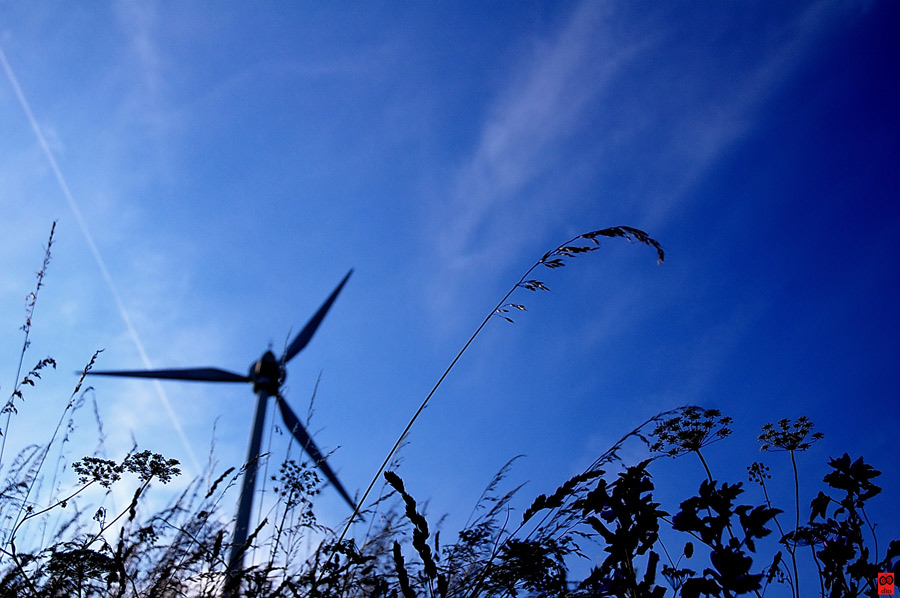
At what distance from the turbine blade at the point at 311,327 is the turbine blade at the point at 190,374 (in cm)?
223

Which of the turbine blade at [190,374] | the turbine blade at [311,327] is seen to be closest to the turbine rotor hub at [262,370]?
the turbine blade at [190,374]

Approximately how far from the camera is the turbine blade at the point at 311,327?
615 inches

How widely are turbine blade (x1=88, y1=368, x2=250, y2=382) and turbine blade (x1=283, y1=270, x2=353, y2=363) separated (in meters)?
2.23

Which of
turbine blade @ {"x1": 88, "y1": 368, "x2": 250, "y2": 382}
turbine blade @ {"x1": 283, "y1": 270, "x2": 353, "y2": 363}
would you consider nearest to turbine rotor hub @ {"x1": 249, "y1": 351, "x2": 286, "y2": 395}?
turbine blade @ {"x1": 88, "y1": 368, "x2": 250, "y2": 382}

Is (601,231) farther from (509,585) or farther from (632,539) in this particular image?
(509,585)

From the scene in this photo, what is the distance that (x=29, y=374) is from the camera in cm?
317

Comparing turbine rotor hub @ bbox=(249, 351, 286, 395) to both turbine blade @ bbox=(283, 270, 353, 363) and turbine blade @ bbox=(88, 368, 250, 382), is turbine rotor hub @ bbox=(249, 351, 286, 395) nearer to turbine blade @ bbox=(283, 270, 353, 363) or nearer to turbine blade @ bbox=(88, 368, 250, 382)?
turbine blade @ bbox=(88, 368, 250, 382)

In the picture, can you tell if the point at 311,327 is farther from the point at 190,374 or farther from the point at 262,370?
the point at 262,370

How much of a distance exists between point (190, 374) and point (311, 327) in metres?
3.25

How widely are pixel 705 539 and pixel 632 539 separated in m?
0.27

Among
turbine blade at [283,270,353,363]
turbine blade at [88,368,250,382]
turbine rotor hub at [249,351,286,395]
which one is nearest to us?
turbine blade at [88,368,250,382]

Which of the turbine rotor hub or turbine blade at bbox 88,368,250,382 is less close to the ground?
the turbine rotor hub

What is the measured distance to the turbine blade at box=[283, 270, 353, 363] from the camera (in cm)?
1562

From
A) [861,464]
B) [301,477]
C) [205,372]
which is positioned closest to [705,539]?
[861,464]
